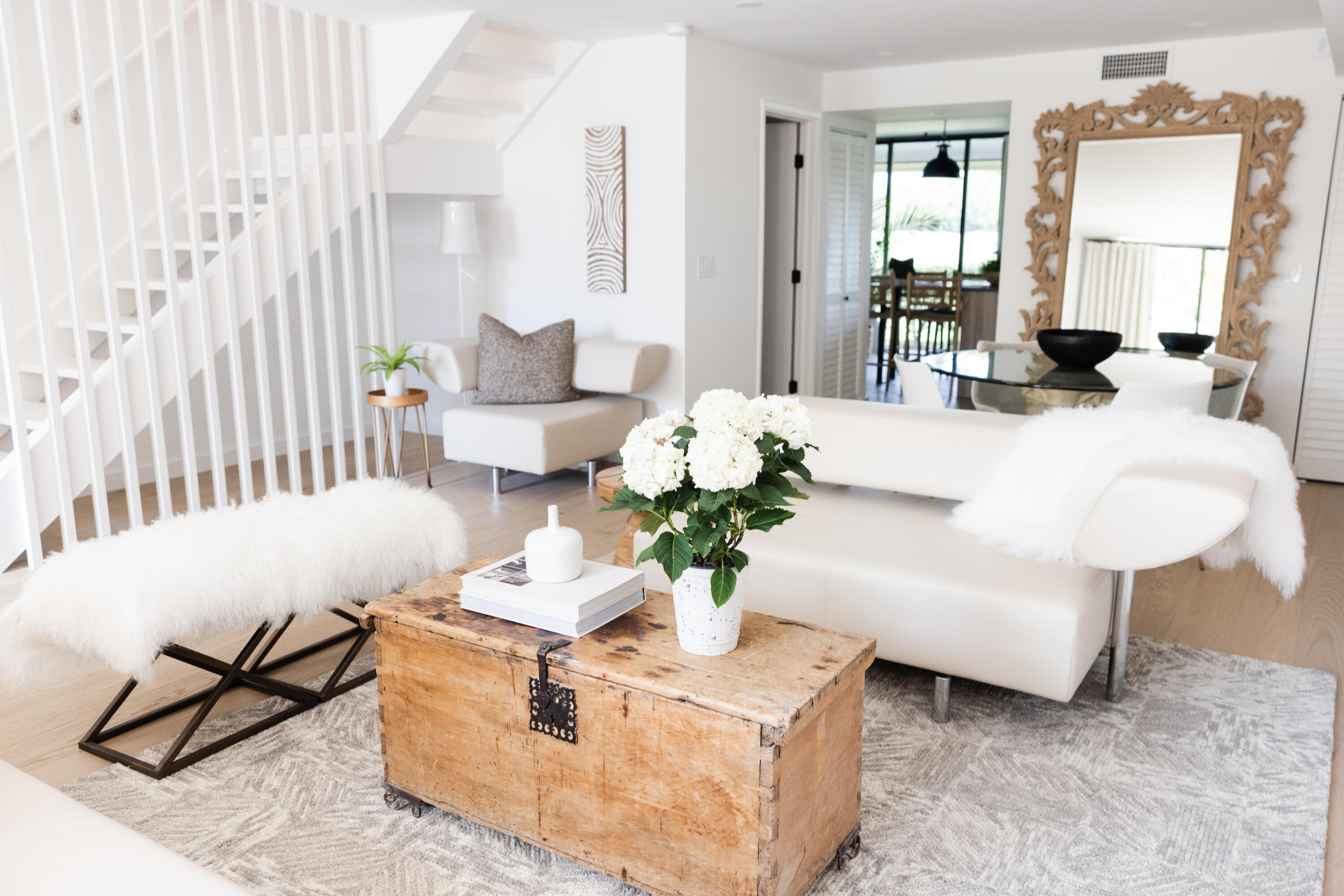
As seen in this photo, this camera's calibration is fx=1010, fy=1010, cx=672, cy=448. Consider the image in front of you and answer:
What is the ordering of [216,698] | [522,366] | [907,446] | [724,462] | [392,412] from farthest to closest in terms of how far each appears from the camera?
[522,366] < [392,412] < [907,446] < [216,698] < [724,462]

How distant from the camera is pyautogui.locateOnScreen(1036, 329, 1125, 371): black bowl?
4.05 metres

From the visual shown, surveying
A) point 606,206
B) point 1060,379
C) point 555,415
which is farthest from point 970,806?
point 606,206

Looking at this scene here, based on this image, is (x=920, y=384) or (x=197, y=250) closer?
(x=197, y=250)

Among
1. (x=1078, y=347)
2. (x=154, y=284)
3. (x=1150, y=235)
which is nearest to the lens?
(x=1078, y=347)

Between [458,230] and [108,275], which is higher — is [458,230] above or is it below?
above

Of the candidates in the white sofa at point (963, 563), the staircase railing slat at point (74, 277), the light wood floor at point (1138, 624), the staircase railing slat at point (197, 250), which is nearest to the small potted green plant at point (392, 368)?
the light wood floor at point (1138, 624)

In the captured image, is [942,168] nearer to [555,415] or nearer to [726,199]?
[726,199]

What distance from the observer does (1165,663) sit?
2889 millimetres

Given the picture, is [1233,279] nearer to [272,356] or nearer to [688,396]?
[688,396]

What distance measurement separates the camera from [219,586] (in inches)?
90.0

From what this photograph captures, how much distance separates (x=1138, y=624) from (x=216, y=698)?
270 cm

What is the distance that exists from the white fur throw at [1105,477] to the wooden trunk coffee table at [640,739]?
93 centimetres

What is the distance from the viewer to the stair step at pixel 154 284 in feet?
13.5

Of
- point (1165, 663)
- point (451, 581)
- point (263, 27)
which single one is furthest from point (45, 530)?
point (1165, 663)
